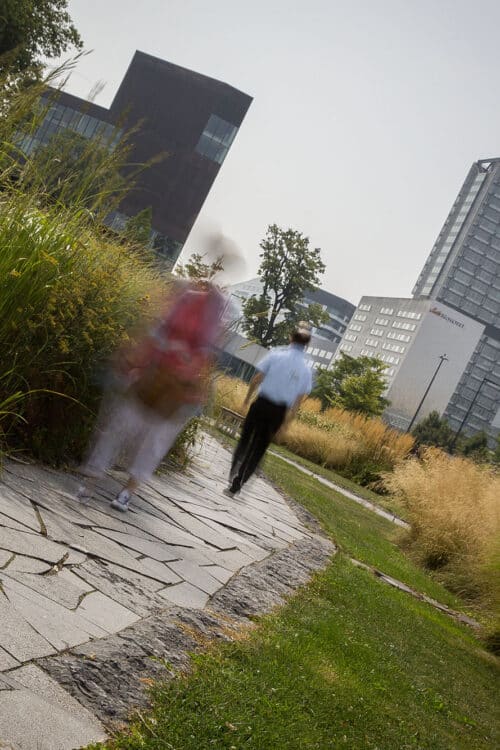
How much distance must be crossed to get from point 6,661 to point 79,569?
1.22 m

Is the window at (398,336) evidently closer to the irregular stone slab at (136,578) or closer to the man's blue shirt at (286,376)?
the man's blue shirt at (286,376)

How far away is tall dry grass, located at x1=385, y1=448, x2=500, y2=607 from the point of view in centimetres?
954

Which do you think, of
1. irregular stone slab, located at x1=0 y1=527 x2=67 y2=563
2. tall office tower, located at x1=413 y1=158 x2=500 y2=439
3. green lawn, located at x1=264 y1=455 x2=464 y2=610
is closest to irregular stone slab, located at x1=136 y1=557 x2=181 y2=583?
irregular stone slab, located at x1=0 y1=527 x2=67 y2=563

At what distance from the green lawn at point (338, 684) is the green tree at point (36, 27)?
26.9 metres

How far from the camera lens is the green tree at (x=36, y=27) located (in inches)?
1190

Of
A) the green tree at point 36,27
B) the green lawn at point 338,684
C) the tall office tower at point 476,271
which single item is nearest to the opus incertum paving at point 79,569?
the green lawn at point 338,684

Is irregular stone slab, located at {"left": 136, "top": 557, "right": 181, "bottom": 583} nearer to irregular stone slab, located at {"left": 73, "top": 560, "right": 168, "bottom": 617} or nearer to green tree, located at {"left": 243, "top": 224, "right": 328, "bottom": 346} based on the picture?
irregular stone slab, located at {"left": 73, "top": 560, "right": 168, "bottom": 617}

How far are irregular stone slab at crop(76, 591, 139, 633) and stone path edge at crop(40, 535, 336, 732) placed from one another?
5 centimetres

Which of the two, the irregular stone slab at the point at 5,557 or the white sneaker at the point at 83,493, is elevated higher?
the irregular stone slab at the point at 5,557

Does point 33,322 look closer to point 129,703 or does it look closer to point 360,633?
point 129,703

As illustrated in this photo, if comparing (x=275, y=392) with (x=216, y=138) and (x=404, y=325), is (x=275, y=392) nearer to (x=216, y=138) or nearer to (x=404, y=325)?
(x=216, y=138)

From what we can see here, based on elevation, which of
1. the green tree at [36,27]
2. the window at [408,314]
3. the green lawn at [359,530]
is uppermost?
the window at [408,314]

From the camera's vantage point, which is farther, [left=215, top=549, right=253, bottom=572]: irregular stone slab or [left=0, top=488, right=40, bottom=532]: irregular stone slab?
[left=215, top=549, right=253, bottom=572]: irregular stone slab

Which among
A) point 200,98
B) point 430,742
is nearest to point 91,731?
point 430,742
